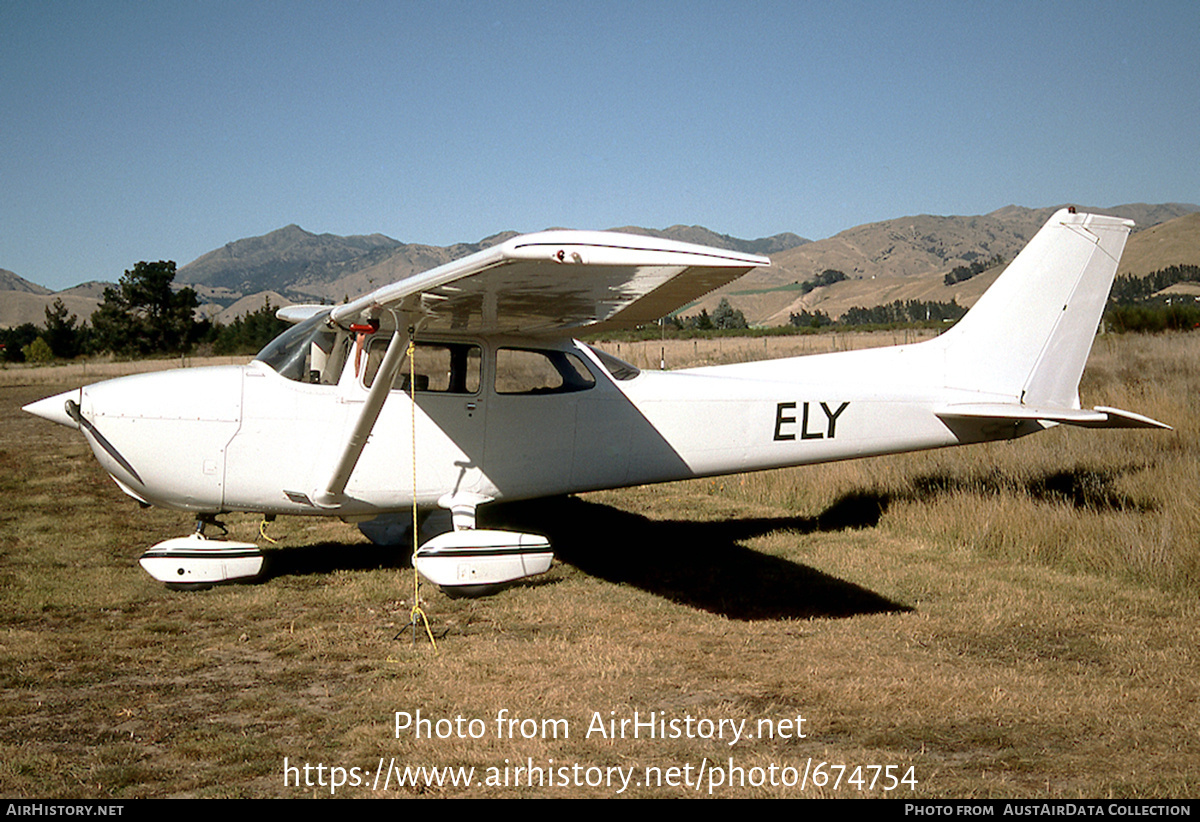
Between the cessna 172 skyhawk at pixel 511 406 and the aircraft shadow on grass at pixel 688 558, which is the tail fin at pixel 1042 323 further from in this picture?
the aircraft shadow on grass at pixel 688 558

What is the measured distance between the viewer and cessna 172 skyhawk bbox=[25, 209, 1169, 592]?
18.1 ft

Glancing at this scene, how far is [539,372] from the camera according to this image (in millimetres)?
6516

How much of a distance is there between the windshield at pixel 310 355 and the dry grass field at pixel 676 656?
5.48 ft

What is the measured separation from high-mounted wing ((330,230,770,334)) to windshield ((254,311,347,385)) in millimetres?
466

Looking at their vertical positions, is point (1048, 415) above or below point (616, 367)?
below

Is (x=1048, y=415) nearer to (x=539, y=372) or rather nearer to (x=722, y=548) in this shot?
(x=722, y=548)

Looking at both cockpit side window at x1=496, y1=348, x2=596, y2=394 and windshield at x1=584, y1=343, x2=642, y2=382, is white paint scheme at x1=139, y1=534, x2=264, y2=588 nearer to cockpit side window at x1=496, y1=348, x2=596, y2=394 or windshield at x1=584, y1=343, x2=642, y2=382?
cockpit side window at x1=496, y1=348, x2=596, y2=394

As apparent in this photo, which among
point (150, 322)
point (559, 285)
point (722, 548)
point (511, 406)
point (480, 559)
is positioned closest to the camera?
point (559, 285)

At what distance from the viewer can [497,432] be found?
639 centimetres

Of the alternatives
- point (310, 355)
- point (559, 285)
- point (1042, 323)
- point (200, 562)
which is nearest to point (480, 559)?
point (559, 285)

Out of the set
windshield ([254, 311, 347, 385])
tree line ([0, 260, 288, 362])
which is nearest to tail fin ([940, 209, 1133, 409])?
windshield ([254, 311, 347, 385])

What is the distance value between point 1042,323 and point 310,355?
6663 mm

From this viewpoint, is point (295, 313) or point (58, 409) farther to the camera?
point (295, 313)

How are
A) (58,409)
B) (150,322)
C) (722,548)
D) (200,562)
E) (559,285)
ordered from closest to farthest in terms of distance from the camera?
(559,285) → (58,409) → (200,562) → (722,548) → (150,322)
